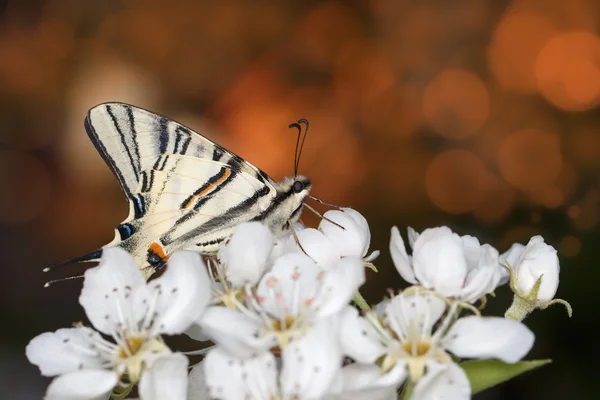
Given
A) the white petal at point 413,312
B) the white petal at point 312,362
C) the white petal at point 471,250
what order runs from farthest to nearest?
the white petal at point 471,250 < the white petal at point 413,312 < the white petal at point 312,362

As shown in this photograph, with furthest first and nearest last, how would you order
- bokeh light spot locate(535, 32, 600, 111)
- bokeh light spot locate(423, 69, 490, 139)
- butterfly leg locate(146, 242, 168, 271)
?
→ bokeh light spot locate(423, 69, 490, 139)
bokeh light spot locate(535, 32, 600, 111)
butterfly leg locate(146, 242, 168, 271)

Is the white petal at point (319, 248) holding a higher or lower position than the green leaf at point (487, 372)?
higher

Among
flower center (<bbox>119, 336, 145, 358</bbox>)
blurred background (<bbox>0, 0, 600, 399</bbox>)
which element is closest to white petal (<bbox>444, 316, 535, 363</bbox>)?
flower center (<bbox>119, 336, 145, 358</bbox>)

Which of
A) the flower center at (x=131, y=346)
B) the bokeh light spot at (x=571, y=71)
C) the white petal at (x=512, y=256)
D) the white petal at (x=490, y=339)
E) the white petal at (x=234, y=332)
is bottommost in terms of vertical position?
the flower center at (x=131, y=346)

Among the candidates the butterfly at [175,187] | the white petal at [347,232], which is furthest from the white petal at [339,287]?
the butterfly at [175,187]

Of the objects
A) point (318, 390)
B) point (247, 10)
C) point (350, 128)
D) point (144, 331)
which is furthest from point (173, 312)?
point (247, 10)

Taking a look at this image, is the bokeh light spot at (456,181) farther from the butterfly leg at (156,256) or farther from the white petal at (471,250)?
the white petal at (471,250)

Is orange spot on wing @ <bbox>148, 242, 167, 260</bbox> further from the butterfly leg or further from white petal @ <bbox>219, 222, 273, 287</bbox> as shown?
white petal @ <bbox>219, 222, 273, 287</bbox>
